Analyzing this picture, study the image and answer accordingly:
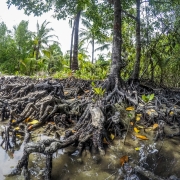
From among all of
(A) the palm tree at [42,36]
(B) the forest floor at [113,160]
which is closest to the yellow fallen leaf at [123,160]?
(B) the forest floor at [113,160]

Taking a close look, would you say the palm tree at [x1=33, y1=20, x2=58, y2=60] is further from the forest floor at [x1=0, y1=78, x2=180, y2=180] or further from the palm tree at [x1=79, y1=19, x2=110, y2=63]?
the forest floor at [x1=0, y1=78, x2=180, y2=180]

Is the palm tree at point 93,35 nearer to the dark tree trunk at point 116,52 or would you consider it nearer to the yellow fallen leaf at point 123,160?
the dark tree trunk at point 116,52

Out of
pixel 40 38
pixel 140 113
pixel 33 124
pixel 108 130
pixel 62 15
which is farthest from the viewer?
pixel 40 38

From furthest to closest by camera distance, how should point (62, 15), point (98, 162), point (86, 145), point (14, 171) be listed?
point (62, 15)
point (86, 145)
point (98, 162)
point (14, 171)

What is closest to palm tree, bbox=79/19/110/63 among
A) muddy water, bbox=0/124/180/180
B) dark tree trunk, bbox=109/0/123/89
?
dark tree trunk, bbox=109/0/123/89

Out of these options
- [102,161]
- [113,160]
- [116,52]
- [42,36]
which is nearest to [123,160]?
[113,160]

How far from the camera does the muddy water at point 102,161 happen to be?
2127 mm

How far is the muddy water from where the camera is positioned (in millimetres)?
2127

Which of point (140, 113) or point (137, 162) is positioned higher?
point (140, 113)

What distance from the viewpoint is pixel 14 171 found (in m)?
2.12

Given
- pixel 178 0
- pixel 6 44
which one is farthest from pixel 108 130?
pixel 6 44

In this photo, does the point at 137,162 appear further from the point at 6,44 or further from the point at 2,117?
the point at 6,44

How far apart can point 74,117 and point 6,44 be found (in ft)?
79.8

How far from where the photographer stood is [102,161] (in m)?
2.43
